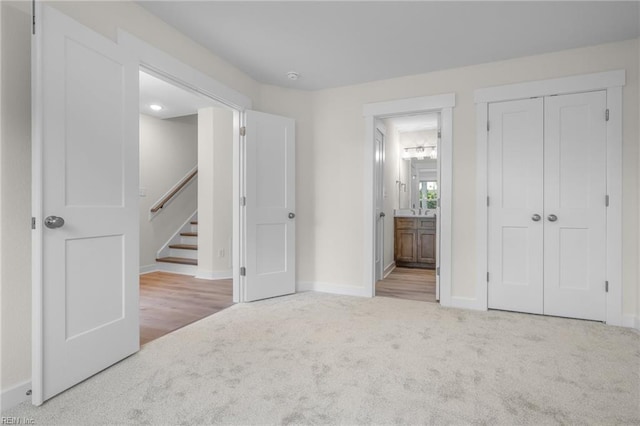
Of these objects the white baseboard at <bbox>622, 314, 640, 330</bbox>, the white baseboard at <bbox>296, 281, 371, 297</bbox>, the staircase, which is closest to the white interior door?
the white baseboard at <bbox>296, 281, 371, 297</bbox>

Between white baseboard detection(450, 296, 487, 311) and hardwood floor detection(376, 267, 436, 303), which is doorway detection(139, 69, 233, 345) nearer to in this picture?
hardwood floor detection(376, 267, 436, 303)

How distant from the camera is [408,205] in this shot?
631 cm

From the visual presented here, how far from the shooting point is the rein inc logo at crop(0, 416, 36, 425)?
149 cm

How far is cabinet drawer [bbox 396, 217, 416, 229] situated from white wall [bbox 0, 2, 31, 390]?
4.89 meters

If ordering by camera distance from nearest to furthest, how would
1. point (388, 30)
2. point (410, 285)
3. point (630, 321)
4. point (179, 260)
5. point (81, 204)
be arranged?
point (81, 204) → point (388, 30) → point (630, 321) → point (410, 285) → point (179, 260)

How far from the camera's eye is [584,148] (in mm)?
2871

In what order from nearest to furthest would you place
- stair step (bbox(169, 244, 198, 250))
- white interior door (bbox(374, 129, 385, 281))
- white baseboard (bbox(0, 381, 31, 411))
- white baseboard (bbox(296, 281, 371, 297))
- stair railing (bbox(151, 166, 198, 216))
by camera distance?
white baseboard (bbox(0, 381, 31, 411)) → white baseboard (bbox(296, 281, 371, 297)) → white interior door (bbox(374, 129, 385, 281)) → stair step (bbox(169, 244, 198, 250)) → stair railing (bbox(151, 166, 198, 216))

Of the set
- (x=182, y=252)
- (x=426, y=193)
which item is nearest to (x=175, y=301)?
(x=182, y=252)

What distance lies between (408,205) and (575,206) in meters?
3.46

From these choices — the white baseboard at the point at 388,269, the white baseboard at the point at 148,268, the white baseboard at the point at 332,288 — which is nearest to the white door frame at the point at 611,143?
the white baseboard at the point at 332,288

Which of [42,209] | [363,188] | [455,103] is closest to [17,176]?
[42,209]

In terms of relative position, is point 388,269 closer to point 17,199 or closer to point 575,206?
point 575,206

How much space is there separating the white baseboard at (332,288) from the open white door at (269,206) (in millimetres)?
163

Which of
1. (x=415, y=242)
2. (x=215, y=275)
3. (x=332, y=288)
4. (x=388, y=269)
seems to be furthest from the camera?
(x=415, y=242)
